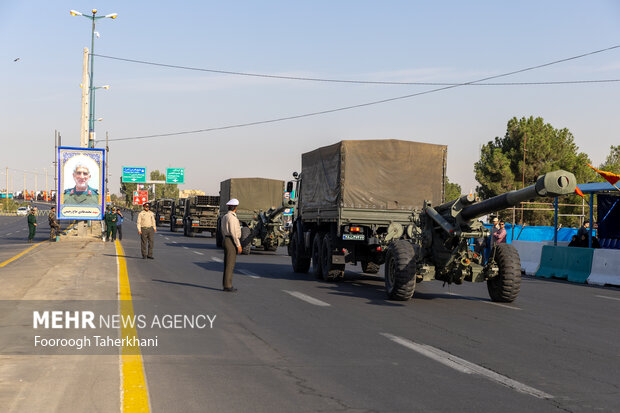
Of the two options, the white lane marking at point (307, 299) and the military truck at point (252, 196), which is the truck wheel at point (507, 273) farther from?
the military truck at point (252, 196)

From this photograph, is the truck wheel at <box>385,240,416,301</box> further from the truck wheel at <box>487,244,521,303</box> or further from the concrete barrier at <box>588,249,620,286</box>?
the concrete barrier at <box>588,249,620,286</box>

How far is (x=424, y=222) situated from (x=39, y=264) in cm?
1146

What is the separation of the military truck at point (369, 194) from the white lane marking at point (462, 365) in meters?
7.48

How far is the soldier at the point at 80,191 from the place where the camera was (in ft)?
114

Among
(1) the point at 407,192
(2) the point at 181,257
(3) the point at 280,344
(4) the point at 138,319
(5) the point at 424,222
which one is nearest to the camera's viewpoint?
(3) the point at 280,344

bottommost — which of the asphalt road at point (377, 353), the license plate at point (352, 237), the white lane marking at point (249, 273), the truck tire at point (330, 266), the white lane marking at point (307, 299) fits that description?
the white lane marking at point (249, 273)

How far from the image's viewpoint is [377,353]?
8.32 m

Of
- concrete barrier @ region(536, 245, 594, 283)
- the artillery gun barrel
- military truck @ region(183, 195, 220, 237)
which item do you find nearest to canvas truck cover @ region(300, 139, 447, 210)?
the artillery gun barrel

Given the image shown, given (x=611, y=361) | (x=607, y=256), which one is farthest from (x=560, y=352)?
(x=607, y=256)

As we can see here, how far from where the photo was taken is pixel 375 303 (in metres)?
13.4

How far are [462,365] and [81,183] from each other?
99.1ft

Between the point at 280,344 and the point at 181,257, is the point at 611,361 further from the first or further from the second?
the point at 181,257

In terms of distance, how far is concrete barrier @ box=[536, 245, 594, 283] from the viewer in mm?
22328

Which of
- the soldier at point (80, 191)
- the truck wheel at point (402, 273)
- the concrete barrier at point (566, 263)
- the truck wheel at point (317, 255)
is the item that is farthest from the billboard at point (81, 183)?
the truck wheel at point (402, 273)
